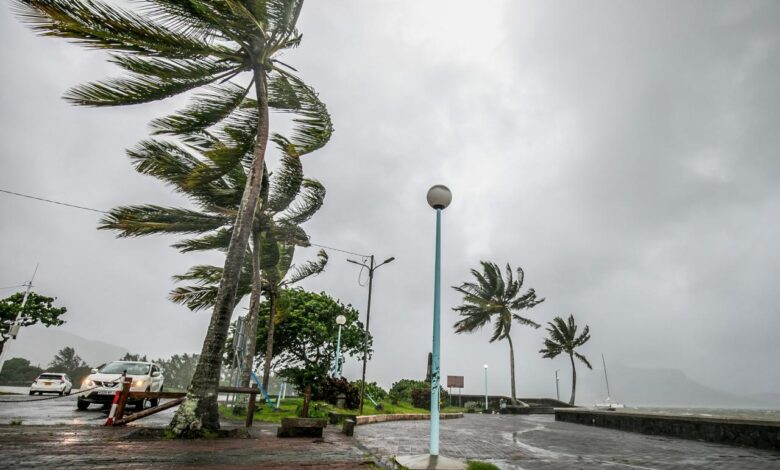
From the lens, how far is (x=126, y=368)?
1247 cm

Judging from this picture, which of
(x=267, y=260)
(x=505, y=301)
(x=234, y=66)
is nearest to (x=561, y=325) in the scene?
(x=505, y=301)

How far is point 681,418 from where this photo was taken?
11.0 metres

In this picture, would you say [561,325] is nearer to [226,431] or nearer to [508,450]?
[508,450]

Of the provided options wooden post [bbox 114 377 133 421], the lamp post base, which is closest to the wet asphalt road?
wooden post [bbox 114 377 133 421]

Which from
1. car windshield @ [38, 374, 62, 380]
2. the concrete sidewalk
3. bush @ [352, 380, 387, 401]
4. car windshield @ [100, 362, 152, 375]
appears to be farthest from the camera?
bush @ [352, 380, 387, 401]

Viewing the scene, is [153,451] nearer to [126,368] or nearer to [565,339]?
[126,368]

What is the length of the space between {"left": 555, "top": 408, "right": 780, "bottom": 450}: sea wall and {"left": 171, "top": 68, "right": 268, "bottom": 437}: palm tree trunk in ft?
40.3

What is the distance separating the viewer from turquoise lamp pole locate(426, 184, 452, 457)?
5405mm

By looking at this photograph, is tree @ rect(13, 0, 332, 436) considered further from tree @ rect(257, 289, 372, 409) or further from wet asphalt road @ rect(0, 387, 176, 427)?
tree @ rect(257, 289, 372, 409)

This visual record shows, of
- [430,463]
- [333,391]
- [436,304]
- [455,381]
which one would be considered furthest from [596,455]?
[455,381]

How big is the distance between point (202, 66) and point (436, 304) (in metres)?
8.21

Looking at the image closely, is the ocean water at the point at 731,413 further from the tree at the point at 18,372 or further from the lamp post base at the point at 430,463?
the tree at the point at 18,372

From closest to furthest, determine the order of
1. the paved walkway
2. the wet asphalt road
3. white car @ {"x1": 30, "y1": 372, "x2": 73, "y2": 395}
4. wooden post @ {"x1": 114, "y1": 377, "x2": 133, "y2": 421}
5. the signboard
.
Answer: the paved walkway → the wet asphalt road → wooden post @ {"x1": 114, "y1": 377, "x2": 133, "y2": 421} → white car @ {"x1": 30, "y1": 372, "x2": 73, "y2": 395} → the signboard

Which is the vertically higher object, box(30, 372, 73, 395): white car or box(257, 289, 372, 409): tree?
box(257, 289, 372, 409): tree
